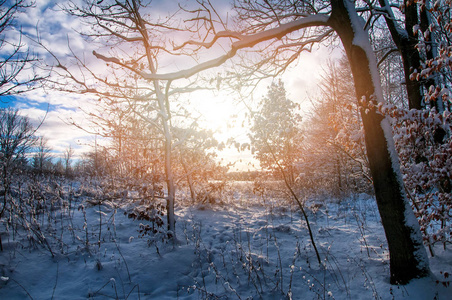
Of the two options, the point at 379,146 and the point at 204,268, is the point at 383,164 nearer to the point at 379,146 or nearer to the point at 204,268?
the point at 379,146

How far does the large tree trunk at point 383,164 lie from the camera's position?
8.24ft

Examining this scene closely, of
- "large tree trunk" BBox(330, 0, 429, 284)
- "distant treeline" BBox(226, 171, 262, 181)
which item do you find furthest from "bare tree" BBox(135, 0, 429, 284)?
"distant treeline" BBox(226, 171, 262, 181)

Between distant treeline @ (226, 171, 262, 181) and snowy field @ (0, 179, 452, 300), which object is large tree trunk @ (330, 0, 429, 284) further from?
distant treeline @ (226, 171, 262, 181)

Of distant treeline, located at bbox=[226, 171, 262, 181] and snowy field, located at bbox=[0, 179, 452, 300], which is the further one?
distant treeline, located at bbox=[226, 171, 262, 181]

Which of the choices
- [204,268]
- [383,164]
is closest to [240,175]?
[204,268]

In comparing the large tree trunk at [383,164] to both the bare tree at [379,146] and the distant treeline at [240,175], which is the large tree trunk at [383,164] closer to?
the bare tree at [379,146]

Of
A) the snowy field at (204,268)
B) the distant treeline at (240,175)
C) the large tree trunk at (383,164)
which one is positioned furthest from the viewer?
the distant treeline at (240,175)

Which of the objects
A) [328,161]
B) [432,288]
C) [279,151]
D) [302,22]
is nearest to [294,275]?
[432,288]

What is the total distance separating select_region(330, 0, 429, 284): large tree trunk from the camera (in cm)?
251

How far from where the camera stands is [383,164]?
8.64ft

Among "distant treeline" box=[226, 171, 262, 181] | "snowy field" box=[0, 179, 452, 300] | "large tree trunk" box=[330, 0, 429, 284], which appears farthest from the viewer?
"distant treeline" box=[226, 171, 262, 181]

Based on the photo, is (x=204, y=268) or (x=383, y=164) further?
(x=204, y=268)

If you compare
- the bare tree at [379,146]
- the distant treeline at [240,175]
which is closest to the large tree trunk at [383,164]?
the bare tree at [379,146]

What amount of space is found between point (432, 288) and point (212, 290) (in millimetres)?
2670
